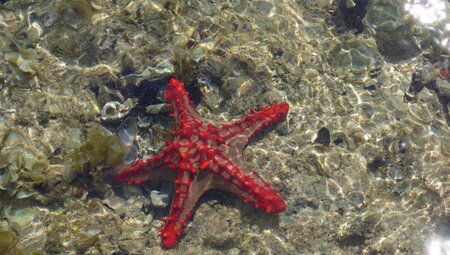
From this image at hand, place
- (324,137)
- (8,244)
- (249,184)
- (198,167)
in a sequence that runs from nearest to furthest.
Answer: (8,244) < (249,184) < (198,167) < (324,137)

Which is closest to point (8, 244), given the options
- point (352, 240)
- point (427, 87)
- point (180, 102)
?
point (180, 102)

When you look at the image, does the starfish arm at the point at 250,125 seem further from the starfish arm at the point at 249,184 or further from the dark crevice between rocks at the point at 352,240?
the dark crevice between rocks at the point at 352,240

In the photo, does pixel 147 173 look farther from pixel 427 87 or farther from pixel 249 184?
pixel 427 87

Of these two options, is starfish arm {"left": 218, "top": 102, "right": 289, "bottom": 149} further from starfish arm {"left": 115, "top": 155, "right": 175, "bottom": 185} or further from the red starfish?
starfish arm {"left": 115, "top": 155, "right": 175, "bottom": 185}

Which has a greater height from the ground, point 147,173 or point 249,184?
point 249,184

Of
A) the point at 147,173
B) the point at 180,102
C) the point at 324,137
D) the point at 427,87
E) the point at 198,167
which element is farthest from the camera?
the point at 427,87

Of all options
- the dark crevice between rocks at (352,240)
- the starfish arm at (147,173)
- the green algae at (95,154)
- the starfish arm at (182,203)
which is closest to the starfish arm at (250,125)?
the starfish arm at (182,203)

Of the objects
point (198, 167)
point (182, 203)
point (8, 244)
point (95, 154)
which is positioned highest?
point (198, 167)

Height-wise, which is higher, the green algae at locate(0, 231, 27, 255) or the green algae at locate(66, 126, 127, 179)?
the green algae at locate(66, 126, 127, 179)

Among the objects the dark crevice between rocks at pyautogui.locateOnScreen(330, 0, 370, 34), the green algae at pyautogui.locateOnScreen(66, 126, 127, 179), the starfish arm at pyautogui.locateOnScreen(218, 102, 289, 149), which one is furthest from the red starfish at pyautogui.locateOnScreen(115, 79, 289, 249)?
the dark crevice between rocks at pyautogui.locateOnScreen(330, 0, 370, 34)
